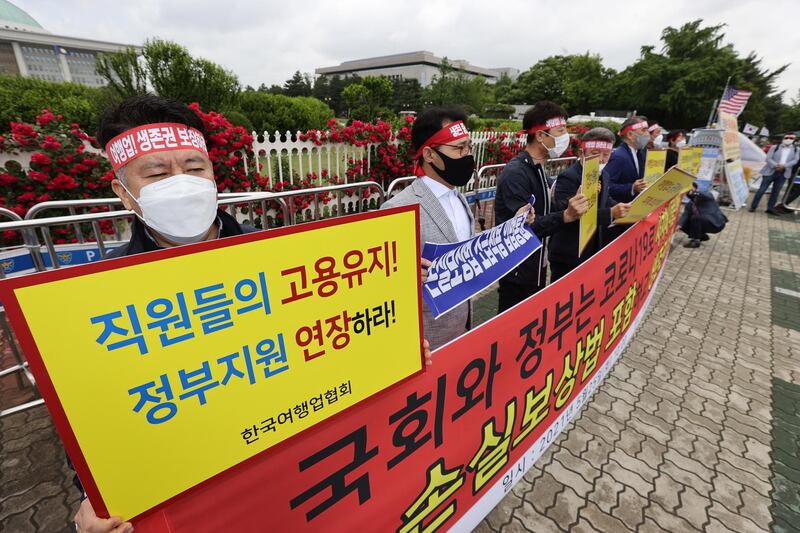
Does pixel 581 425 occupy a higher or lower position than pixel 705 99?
lower

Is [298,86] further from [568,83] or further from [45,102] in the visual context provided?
[45,102]

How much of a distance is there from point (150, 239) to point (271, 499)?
95 cm

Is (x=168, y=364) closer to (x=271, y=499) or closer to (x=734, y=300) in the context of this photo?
(x=271, y=499)

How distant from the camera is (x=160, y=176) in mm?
1253

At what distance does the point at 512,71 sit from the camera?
120 metres

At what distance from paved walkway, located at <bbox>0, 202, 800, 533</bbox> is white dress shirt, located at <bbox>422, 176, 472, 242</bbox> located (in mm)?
1739

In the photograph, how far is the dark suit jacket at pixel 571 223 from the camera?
9.61 feet

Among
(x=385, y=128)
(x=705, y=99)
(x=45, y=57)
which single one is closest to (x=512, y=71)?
(x=705, y=99)

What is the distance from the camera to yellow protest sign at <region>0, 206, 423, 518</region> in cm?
67

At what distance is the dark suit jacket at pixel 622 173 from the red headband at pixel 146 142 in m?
4.17

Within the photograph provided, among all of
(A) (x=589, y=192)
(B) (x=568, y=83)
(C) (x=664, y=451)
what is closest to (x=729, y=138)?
(A) (x=589, y=192)

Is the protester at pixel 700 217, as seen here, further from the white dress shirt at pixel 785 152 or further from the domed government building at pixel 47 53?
the domed government building at pixel 47 53

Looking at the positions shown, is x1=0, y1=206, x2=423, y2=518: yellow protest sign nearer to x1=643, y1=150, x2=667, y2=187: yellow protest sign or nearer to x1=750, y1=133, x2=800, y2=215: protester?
x1=643, y1=150, x2=667, y2=187: yellow protest sign

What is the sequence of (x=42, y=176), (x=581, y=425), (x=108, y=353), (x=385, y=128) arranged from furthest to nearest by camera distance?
1. (x=385, y=128)
2. (x=42, y=176)
3. (x=581, y=425)
4. (x=108, y=353)
